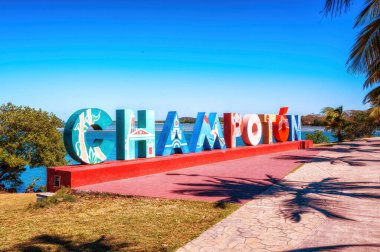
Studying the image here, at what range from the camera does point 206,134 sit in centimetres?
1798

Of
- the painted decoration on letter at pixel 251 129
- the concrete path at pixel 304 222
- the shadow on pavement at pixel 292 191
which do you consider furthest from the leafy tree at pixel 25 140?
the concrete path at pixel 304 222

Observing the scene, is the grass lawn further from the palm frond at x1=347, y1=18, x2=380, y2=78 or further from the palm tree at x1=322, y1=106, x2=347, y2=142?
the palm tree at x1=322, y1=106, x2=347, y2=142

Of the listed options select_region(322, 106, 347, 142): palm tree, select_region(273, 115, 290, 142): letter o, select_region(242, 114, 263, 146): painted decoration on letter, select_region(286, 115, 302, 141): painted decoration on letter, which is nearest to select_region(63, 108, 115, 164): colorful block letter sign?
select_region(242, 114, 263, 146): painted decoration on letter

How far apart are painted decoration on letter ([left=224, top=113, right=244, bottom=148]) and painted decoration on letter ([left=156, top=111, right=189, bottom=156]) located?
14.6ft

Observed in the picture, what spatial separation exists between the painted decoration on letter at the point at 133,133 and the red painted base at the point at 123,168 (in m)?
0.52

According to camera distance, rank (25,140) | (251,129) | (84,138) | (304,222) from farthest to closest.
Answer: (25,140), (251,129), (84,138), (304,222)

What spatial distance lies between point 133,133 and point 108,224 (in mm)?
6856

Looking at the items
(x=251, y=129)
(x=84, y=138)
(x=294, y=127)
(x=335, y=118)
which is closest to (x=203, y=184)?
(x=84, y=138)

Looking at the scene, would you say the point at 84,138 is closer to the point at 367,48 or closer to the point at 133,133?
the point at 133,133

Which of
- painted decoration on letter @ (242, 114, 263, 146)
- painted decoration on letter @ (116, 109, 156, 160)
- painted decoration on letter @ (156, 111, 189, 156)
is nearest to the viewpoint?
painted decoration on letter @ (116, 109, 156, 160)

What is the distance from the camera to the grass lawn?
5.59m

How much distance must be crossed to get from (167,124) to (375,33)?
30.3 ft

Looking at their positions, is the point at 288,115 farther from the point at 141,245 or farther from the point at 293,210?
the point at 141,245

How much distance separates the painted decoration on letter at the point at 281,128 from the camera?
2597 cm
